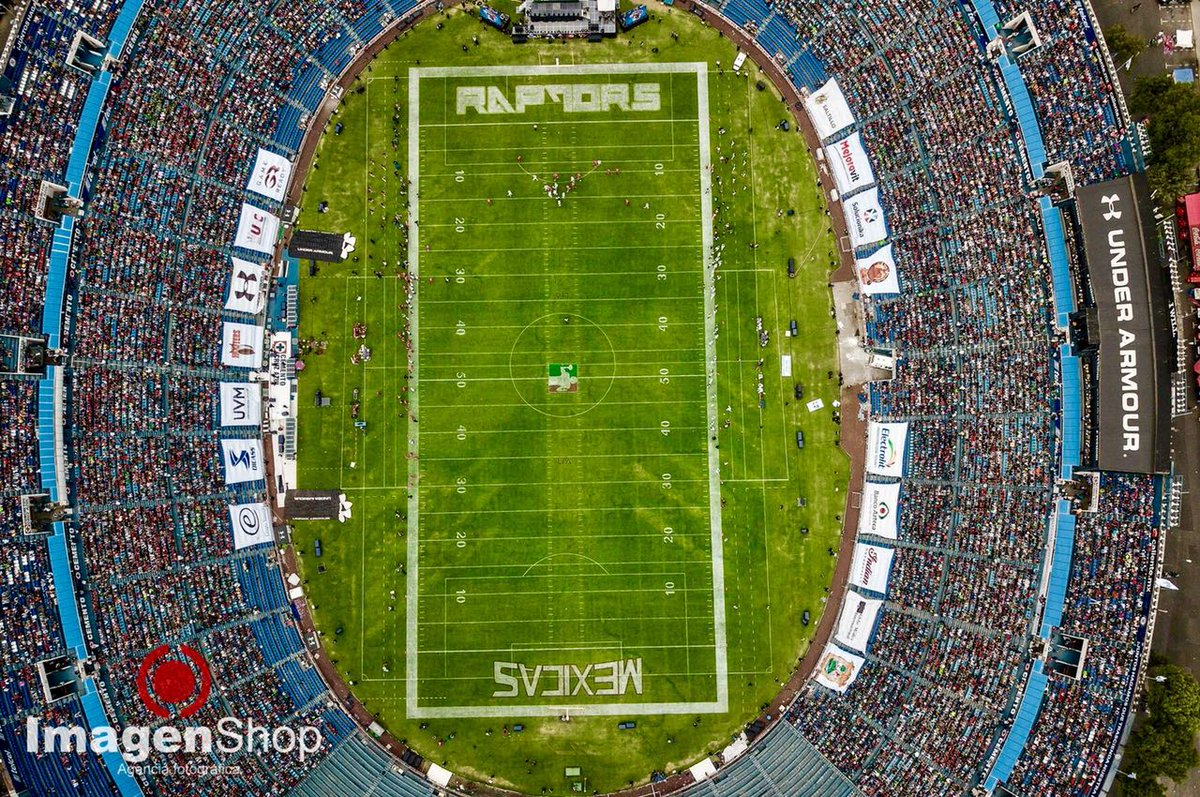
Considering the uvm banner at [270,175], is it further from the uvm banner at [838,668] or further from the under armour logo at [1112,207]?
the under armour logo at [1112,207]

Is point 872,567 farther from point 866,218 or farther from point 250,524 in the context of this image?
point 250,524

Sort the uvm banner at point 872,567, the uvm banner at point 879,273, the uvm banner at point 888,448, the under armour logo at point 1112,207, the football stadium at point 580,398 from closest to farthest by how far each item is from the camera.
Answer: the under armour logo at point 1112,207, the football stadium at point 580,398, the uvm banner at point 872,567, the uvm banner at point 888,448, the uvm banner at point 879,273

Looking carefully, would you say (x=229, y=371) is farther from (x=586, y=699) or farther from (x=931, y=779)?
A: (x=931, y=779)

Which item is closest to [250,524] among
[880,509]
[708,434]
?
[708,434]

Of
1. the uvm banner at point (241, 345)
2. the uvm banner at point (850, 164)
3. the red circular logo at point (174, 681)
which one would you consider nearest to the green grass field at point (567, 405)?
the uvm banner at point (850, 164)

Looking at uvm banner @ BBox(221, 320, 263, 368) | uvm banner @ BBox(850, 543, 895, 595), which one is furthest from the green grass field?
uvm banner @ BBox(221, 320, 263, 368)

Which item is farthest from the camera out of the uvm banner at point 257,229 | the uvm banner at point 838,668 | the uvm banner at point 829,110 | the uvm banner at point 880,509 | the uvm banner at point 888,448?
the uvm banner at point 829,110
